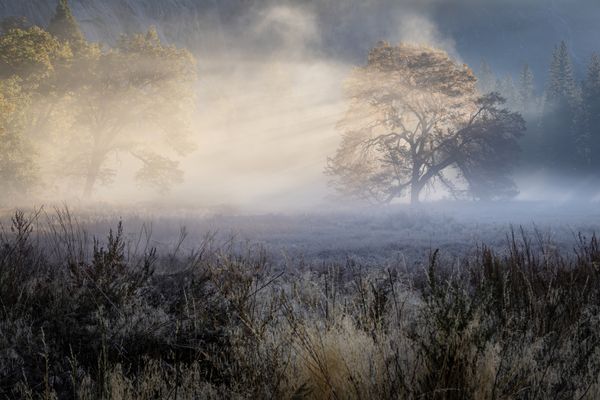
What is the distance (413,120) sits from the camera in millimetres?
23938

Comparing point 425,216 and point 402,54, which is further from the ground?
point 402,54

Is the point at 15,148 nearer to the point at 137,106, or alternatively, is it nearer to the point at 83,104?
the point at 83,104

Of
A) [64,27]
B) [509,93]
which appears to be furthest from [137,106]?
[509,93]

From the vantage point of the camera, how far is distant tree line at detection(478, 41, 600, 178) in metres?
45.2

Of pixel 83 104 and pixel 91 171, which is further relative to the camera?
pixel 91 171

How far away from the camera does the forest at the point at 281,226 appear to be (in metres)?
2.50

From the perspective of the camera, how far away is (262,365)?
244 cm

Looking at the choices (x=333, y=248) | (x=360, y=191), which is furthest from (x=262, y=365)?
(x=360, y=191)

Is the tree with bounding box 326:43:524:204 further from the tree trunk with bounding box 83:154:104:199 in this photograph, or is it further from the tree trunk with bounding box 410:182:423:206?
the tree trunk with bounding box 83:154:104:199

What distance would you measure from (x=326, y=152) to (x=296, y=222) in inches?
1358

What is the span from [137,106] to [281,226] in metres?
12.9

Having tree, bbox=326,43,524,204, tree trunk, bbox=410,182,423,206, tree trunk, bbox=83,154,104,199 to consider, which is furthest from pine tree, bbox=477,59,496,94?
tree trunk, bbox=83,154,104,199

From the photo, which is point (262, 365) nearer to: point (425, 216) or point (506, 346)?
point (506, 346)

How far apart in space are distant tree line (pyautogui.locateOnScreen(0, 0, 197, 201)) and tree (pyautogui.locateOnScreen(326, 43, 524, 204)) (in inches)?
393
